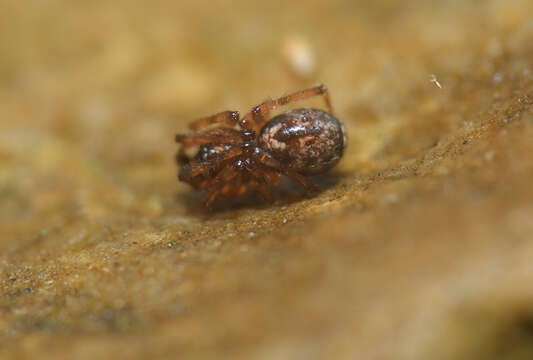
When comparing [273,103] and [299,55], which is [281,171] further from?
[299,55]

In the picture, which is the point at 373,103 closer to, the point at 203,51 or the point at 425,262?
the point at 203,51

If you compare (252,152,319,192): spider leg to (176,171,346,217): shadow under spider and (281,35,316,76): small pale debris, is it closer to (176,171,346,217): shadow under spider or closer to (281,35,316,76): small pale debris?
(176,171,346,217): shadow under spider

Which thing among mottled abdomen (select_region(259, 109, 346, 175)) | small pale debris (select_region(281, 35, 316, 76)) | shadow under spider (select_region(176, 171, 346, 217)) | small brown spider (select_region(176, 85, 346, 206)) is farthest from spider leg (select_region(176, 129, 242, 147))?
small pale debris (select_region(281, 35, 316, 76))

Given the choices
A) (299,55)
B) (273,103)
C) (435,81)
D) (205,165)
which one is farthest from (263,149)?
(435,81)

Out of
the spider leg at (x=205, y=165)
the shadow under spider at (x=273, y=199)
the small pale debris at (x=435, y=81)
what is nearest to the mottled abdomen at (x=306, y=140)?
the shadow under spider at (x=273, y=199)

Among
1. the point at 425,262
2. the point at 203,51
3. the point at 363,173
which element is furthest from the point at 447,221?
the point at 203,51

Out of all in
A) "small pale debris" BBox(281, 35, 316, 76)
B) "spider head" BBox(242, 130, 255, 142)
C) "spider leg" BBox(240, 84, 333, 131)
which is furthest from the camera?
"small pale debris" BBox(281, 35, 316, 76)
